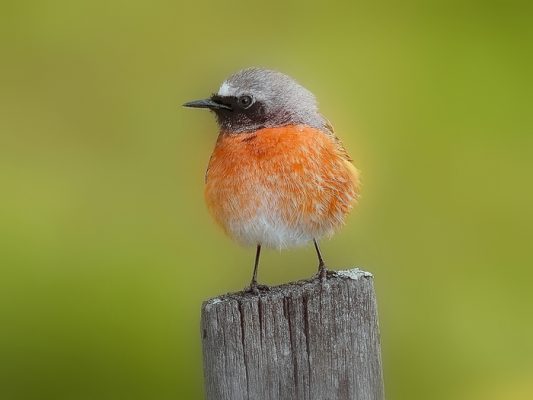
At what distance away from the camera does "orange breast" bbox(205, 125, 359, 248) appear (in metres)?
5.39

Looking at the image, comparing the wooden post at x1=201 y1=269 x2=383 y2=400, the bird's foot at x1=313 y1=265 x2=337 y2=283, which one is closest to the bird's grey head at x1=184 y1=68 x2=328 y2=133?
the bird's foot at x1=313 y1=265 x2=337 y2=283

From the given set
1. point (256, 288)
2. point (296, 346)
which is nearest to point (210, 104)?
point (256, 288)

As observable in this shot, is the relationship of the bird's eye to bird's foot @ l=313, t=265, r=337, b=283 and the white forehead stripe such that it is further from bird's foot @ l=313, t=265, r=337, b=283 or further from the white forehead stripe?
bird's foot @ l=313, t=265, r=337, b=283

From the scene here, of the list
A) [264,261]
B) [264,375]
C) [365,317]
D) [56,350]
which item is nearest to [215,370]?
[264,375]

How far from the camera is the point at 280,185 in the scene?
17.6 ft

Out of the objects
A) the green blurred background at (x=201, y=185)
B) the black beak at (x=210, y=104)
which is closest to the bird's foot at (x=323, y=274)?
the black beak at (x=210, y=104)

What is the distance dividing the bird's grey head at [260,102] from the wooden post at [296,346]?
1438 millimetres

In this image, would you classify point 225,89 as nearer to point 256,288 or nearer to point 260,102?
point 260,102

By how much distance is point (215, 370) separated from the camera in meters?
4.37

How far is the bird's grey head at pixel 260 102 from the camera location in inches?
221

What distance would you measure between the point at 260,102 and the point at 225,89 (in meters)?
0.20

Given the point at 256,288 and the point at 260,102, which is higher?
the point at 260,102

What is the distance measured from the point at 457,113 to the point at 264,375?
4.95 metres

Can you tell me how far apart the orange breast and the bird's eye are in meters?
→ 0.15
